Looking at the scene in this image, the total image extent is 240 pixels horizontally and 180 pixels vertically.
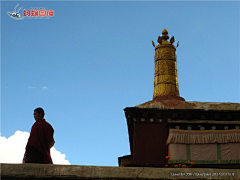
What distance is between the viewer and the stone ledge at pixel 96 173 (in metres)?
7.09

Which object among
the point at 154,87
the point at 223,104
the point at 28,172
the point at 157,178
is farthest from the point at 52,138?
the point at 154,87

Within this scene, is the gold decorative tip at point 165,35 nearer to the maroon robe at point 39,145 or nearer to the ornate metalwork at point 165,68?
the ornate metalwork at point 165,68

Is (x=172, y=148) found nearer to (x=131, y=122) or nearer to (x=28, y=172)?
(x=131, y=122)

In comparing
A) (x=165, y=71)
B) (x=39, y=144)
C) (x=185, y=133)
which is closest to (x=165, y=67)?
(x=165, y=71)

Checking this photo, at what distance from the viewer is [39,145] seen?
7812 mm

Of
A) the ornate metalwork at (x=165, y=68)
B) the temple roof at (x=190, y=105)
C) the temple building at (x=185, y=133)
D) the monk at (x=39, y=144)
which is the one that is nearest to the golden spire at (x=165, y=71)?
the ornate metalwork at (x=165, y=68)

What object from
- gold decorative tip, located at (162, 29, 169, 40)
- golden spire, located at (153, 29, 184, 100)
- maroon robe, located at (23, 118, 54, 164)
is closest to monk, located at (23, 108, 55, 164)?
maroon robe, located at (23, 118, 54, 164)

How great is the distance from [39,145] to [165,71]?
11353 mm

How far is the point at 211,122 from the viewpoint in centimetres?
1404

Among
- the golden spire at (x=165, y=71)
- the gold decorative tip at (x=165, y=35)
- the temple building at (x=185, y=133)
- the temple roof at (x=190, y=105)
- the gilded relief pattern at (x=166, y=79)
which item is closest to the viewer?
the temple building at (x=185, y=133)

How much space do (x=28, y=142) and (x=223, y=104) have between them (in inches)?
395

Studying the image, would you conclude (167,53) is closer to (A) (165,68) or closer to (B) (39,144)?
(A) (165,68)

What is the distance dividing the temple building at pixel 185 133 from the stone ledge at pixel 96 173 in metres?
6.10

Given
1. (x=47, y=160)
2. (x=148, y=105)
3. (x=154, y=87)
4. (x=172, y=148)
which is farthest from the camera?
(x=154, y=87)
